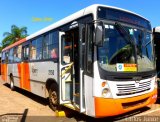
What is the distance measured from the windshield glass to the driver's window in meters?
1.57

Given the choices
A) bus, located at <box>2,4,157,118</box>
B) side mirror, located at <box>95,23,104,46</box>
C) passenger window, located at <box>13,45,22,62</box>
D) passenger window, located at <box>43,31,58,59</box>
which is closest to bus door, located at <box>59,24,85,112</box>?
bus, located at <box>2,4,157,118</box>

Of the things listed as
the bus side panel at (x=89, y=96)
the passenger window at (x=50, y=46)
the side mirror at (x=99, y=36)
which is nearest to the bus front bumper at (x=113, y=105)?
the bus side panel at (x=89, y=96)

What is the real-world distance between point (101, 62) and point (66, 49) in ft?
5.96

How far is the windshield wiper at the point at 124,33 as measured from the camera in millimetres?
6633

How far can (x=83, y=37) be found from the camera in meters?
6.68

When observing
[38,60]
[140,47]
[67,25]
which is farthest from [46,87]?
[140,47]

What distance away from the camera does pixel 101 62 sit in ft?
20.7

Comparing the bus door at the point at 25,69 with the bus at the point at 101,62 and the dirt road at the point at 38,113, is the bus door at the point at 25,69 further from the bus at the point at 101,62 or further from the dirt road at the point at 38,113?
the bus at the point at 101,62

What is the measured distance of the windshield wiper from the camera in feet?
21.8

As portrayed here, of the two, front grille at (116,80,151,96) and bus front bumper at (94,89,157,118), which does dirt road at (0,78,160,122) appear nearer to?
bus front bumper at (94,89,157,118)

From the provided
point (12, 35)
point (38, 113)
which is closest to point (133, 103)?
point (38, 113)

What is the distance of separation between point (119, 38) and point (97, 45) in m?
0.90

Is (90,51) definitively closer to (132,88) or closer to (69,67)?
(69,67)

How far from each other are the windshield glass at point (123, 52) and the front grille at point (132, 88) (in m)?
0.39
